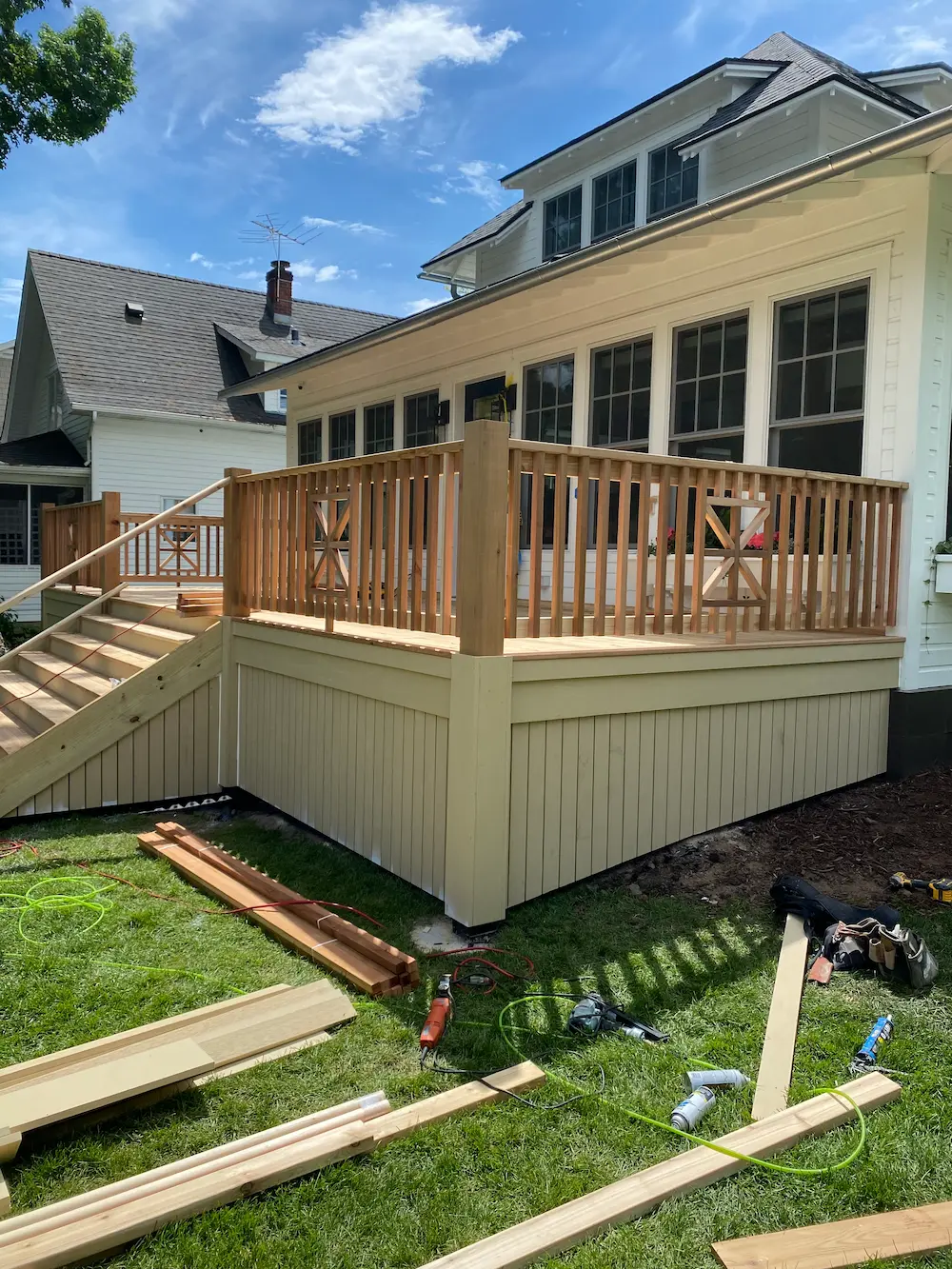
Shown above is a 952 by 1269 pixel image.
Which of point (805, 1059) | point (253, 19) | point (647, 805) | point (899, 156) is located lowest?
point (805, 1059)

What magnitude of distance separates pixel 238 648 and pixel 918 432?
445cm

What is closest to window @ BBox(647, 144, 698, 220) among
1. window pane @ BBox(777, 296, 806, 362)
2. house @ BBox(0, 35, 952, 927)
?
house @ BBox(0, 35, 952, 927)

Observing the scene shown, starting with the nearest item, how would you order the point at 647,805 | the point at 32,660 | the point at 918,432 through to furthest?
the point at 647,805 < the point at 918,432 < the point at 32,660

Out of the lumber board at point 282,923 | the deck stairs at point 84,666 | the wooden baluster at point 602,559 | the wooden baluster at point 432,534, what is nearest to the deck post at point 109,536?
the deck stairs at point 84,666

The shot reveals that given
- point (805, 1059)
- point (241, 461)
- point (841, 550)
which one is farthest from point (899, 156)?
point (241, 461)

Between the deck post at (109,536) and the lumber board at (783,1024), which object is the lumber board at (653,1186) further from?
the deck post at (109,536)

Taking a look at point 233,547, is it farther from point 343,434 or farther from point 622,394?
point 343,434

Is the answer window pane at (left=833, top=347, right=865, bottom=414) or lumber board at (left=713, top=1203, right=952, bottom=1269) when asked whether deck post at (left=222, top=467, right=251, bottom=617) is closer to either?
window pane at (left=833, top=347, right=865, bottom=414)

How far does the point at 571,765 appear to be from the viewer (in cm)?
404

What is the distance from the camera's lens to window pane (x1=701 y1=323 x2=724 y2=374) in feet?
21.7

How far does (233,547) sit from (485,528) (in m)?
2.94

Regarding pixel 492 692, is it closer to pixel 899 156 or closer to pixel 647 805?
pixel 647 805

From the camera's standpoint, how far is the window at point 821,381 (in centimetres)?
572

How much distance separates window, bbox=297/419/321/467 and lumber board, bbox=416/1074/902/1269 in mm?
10203
